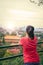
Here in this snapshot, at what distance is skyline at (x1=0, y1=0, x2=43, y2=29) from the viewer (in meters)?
4.77

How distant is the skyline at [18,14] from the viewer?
188 inches

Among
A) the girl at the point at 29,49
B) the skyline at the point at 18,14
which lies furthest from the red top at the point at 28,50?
the skyline at the point at 18,14

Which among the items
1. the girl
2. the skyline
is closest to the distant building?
the skyline

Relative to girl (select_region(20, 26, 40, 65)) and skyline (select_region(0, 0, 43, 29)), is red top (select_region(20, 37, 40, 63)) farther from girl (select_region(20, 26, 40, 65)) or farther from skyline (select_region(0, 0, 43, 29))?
skyline (select_region(0, 0, 43, 29))

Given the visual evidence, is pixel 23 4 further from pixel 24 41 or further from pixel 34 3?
pixel 24 41

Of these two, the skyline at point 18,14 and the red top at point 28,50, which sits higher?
the skyline at point 18,14

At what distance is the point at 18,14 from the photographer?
486cm

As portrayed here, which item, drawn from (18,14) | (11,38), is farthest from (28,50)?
(18,14)

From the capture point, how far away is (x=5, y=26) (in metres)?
4.78

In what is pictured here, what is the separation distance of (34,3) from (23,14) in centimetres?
37

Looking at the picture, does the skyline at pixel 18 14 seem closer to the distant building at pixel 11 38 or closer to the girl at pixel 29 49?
the distant building at pixel 11 38

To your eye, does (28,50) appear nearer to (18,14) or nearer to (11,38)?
(11,38)

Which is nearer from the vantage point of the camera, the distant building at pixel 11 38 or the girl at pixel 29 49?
the girl at pixel 29 49

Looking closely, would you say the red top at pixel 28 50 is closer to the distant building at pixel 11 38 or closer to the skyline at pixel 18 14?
the distant building at pixel 11 38
